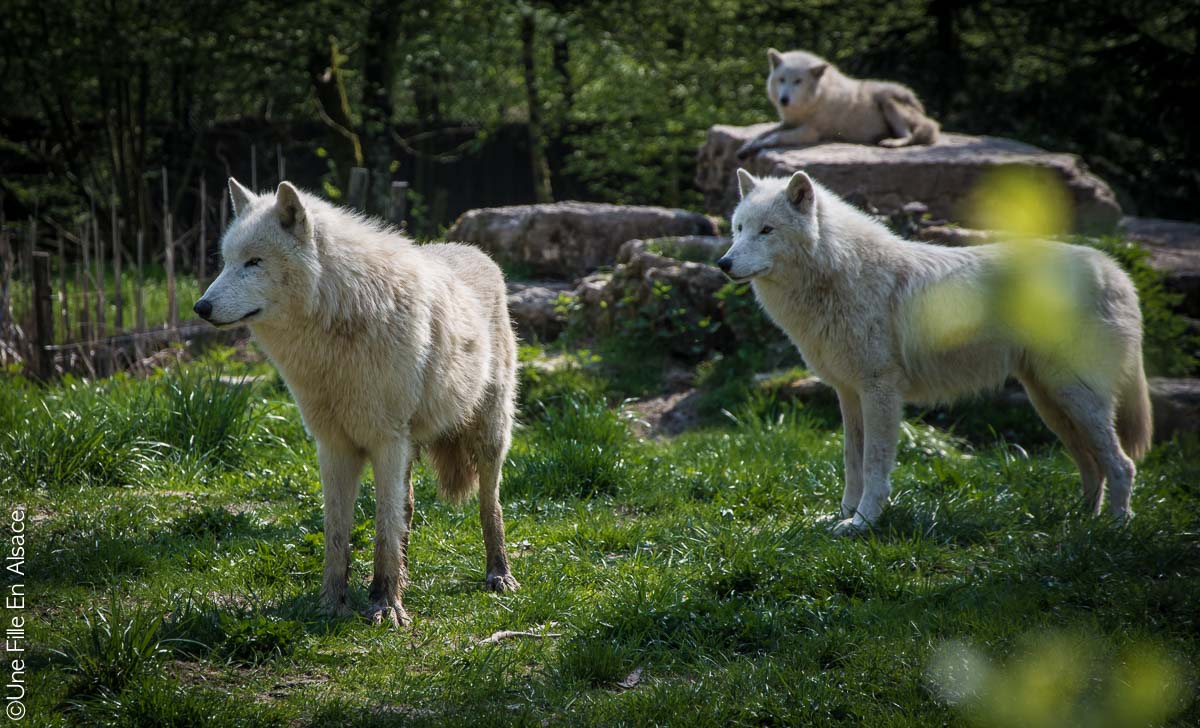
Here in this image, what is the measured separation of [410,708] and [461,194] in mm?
15436

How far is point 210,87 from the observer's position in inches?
606

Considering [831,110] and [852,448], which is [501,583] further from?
[831,110]

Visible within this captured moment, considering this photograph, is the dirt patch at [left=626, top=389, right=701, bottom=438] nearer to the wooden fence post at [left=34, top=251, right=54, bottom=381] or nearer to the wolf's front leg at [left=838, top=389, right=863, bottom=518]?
the wolf's front leg at [left=838, top=389, right=863, bottom=518]

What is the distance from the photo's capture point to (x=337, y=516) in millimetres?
4309

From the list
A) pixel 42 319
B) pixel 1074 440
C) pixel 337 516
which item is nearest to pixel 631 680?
pixel 337 516

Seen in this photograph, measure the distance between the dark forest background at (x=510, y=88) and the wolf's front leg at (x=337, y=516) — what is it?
8.78m

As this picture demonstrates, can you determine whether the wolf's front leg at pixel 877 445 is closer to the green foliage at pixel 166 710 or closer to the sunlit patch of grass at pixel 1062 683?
the sunlit patch of grass at pixel 1062 683

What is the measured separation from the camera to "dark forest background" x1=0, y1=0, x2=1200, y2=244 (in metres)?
13.5

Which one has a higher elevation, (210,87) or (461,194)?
(210,87)

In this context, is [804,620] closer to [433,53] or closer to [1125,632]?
[1125,632]

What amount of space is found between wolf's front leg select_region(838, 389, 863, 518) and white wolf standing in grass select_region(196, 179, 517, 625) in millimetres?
2152

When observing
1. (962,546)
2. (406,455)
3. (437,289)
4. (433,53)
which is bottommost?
(962,546)

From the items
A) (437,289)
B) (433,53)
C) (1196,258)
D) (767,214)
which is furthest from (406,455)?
(433,53)

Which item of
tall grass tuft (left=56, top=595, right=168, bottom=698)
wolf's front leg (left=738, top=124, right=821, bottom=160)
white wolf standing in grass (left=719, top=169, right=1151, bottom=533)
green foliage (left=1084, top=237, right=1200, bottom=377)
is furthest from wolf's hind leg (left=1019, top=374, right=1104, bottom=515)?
wolf's front leg (left=738, top=124, right=821, bottom=160)
